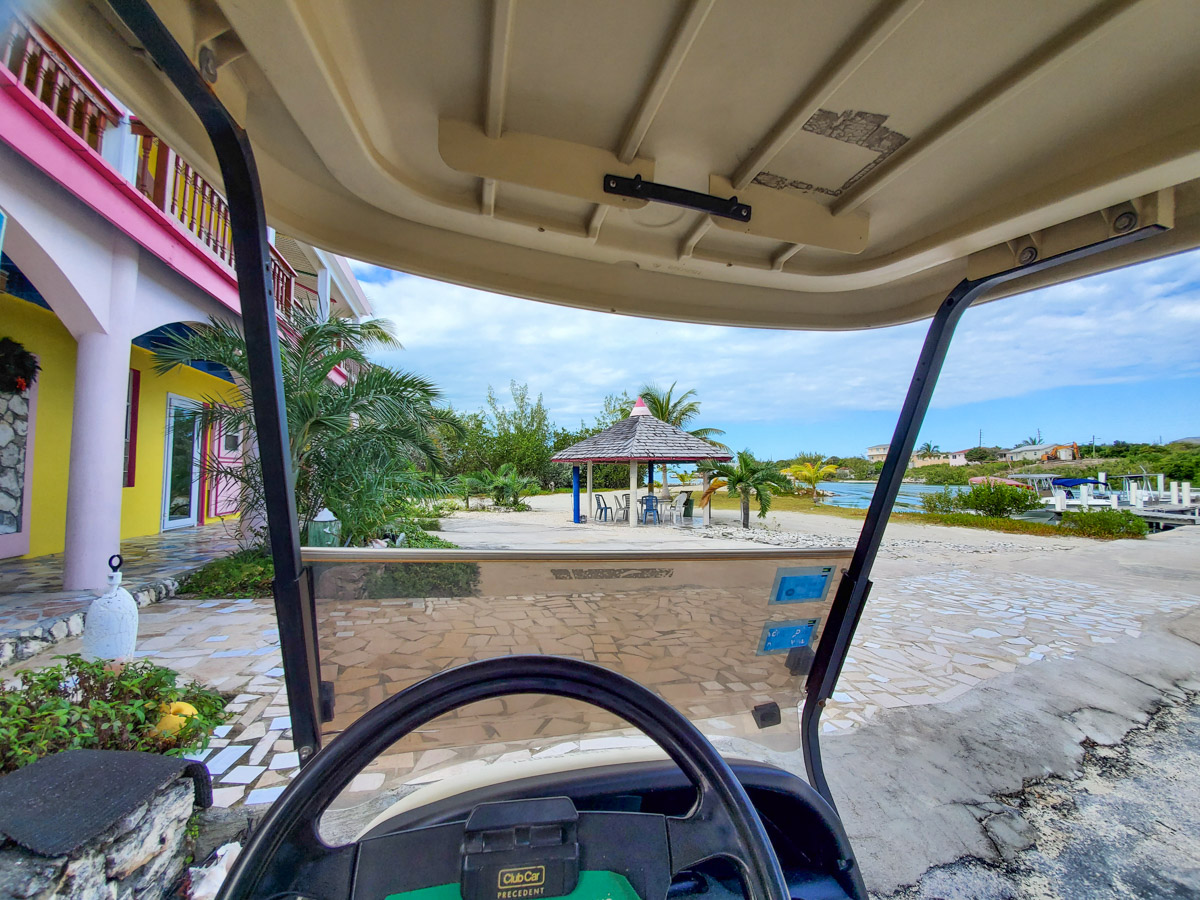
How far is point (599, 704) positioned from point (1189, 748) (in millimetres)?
4903

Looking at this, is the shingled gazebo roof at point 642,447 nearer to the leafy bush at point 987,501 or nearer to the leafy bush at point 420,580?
the leafy bush at point 987,501

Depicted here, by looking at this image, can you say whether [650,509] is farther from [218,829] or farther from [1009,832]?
[218,829]

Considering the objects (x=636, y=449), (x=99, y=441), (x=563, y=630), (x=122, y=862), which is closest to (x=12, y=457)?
(x=99, y=441)

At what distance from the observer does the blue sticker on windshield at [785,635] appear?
144cm

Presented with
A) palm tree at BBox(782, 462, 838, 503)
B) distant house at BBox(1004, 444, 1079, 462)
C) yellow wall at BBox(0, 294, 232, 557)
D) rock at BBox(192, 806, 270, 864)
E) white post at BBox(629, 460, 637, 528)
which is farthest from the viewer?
distant house at BBox(1004, 444, 1079, 462)

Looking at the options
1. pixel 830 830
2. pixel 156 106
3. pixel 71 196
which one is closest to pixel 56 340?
pixel 71 196

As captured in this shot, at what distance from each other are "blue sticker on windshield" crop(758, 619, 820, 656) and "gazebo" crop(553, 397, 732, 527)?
1301 centimetres

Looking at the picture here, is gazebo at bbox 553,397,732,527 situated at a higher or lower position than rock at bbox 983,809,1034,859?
higher

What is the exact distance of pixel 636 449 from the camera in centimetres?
1470

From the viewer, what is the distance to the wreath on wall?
18.8 feet

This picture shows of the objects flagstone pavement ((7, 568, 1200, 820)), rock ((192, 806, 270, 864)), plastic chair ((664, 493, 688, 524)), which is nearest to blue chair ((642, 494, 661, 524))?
plastic chair ((664, 493, 688, 524))

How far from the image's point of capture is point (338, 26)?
0.87 m

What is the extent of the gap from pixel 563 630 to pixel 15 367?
790 cm

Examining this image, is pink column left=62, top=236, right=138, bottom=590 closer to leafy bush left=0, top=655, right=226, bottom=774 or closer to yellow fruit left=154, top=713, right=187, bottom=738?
leafy bush left=0, top=655, right=226, bottom=774
